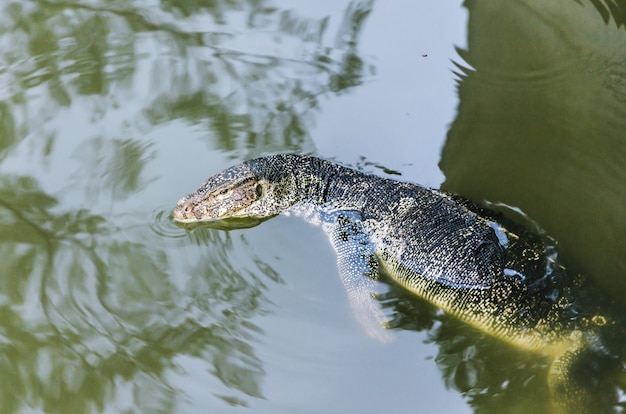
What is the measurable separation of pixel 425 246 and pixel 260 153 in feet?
6.52

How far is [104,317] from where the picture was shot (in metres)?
5.13

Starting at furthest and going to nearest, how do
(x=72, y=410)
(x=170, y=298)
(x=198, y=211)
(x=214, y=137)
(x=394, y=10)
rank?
(x=394, y=10) < (x=214, y=137) < (x=198, y=211) < (x=170, y=298) < (x=72, y=410)

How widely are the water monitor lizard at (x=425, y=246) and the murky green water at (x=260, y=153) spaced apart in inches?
6.5

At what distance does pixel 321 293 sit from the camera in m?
5.32

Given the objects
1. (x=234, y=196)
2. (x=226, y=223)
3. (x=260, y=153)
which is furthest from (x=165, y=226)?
(x=260, y=153)

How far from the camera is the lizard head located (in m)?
5.80

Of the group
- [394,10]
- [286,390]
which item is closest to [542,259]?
[286,390]

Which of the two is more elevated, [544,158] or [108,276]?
[544,158]

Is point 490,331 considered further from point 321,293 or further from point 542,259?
point 321,293

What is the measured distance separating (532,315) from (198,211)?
286cm

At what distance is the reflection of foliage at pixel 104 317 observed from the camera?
473cm

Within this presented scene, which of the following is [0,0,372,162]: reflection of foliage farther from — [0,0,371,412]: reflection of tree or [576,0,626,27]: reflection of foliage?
[576,0,626,27]: reflection of foliage

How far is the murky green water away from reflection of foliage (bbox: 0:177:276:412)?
0.02 meters

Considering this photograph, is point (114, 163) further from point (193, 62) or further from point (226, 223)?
point (193, 62)
